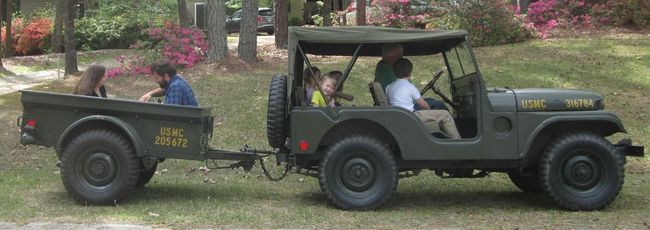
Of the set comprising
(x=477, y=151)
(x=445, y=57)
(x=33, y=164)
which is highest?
(x=445, y=57)

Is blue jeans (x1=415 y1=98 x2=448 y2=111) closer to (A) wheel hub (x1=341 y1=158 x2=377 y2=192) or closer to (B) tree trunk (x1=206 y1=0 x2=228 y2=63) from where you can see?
(A) wheel hub (x1=341 y1=158 x2=377 y2=192)

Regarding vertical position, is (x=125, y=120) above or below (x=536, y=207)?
above

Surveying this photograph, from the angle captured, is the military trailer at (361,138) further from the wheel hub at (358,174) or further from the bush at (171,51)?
the bush at (171,51)

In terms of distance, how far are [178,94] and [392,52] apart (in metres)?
2.36

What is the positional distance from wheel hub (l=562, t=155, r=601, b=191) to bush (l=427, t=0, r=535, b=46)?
987 cm

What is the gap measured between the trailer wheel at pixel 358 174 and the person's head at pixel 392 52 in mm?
1090

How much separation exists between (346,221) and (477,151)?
4.94 ft

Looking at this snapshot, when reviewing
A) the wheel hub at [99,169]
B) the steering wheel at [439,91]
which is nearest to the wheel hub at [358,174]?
the steering wheel at [439,91]

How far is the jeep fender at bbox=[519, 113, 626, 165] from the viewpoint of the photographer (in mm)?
6676

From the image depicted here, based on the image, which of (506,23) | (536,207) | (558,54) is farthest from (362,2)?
(536,207)

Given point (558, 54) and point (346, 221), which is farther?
point (558, 54)

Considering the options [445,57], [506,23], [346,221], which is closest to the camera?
[346,221]

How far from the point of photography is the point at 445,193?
798 centimetres

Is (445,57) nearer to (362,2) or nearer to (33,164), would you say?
(33,164)
